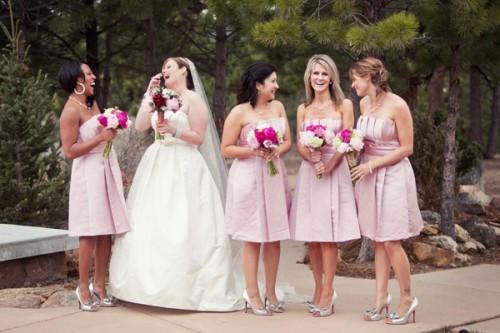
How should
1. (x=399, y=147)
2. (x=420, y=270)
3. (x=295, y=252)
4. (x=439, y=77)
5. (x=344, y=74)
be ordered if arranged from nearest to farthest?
(x=399, y=147)
(x=420, y=270)
(x=295, y=252)
(x=344, y=74)
(x=439, y=77)

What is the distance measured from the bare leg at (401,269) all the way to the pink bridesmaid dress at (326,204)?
27 centimetres

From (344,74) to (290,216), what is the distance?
12.2 metres

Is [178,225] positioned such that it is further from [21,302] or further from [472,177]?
[472,177]

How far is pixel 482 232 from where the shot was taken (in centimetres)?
1051

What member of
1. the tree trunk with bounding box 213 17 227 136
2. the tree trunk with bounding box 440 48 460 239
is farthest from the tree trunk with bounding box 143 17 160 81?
the tree trunk with bounding box 440 48 460 239

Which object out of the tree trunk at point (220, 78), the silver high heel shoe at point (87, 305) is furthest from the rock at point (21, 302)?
the tree trunk at point (220, 78)

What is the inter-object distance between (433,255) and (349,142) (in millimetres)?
3522

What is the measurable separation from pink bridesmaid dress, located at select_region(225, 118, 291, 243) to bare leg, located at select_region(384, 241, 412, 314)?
0.78 metres

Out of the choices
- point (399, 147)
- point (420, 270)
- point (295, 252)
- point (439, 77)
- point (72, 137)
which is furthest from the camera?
point (439, 77)

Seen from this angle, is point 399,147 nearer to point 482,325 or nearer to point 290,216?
point 290,216

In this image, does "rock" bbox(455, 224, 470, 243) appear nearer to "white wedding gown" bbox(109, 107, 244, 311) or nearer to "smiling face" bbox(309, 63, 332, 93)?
"white wedding gown" bbox(109, 107, 244, 311)

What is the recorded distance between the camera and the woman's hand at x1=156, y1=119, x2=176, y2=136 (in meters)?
6.45

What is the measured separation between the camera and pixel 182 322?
614cm

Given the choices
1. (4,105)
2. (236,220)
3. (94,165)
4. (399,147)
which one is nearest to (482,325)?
(399,147)
